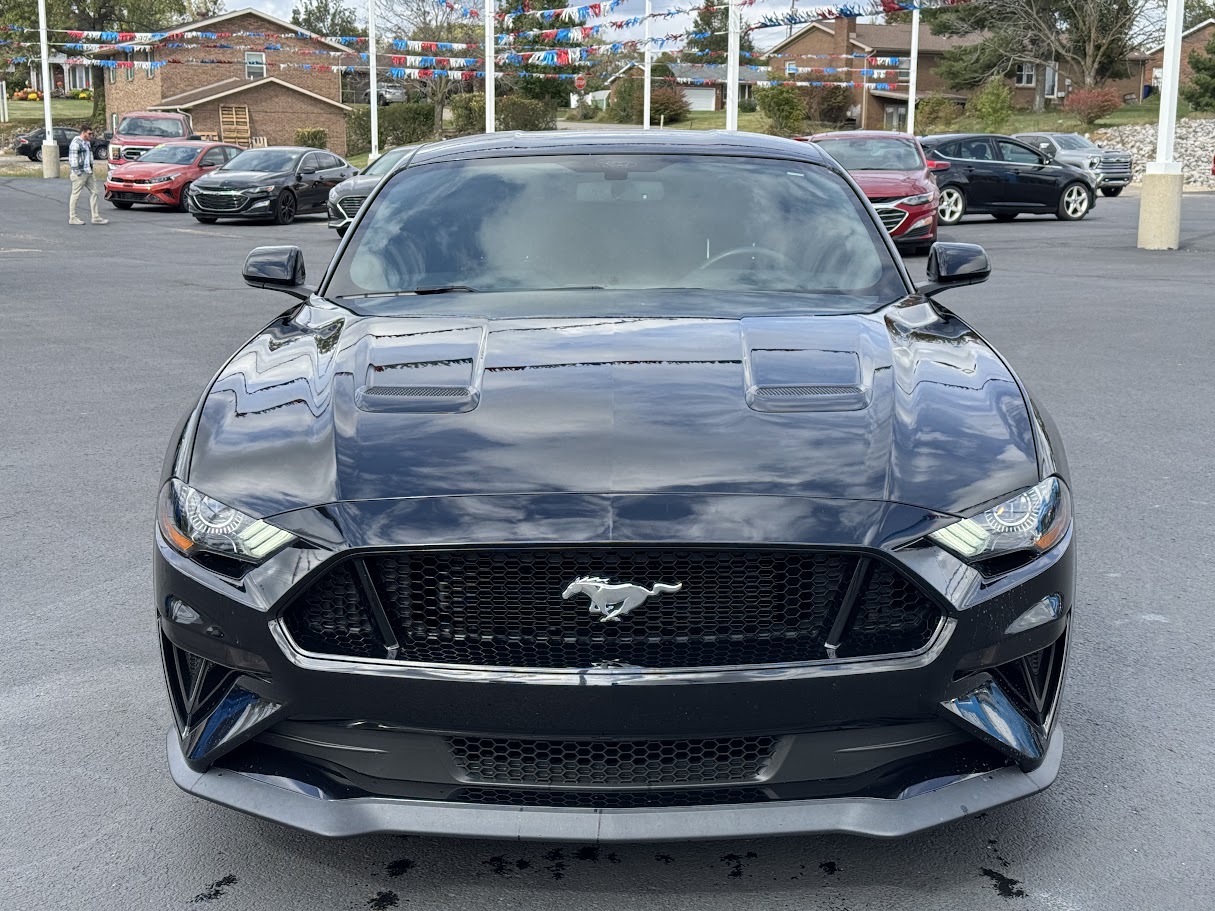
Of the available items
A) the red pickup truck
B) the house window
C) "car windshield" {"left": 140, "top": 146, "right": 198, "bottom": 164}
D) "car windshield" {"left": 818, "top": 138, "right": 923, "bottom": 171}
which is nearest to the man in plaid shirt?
"car windshield" {"left": 140, "top": 146, "right": 198, "bottom": 164}

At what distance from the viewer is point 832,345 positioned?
3.46m

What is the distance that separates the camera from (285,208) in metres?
27.6

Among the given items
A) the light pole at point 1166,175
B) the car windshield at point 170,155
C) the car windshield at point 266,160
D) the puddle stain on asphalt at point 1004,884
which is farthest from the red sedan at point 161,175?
the puddle stain on asphalt at point 1004,884

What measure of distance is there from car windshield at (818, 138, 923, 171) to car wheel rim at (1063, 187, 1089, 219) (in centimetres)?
789

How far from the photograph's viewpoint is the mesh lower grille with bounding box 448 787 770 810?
2.72 meters

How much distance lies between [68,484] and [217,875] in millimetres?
3951

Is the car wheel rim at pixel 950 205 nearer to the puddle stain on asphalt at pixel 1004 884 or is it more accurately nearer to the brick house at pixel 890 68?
the puddle stain on asphalt at pixel 1004 884

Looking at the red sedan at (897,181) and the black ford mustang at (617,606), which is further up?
the red sedan at (897,181)

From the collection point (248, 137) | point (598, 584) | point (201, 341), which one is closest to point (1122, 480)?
point (598, 584)

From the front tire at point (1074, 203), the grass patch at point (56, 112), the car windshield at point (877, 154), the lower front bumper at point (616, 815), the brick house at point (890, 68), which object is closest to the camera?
the lower front bumper at point (616, 815)

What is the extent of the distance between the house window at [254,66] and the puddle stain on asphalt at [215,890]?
231 feet

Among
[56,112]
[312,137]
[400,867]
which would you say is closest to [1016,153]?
[400,867]

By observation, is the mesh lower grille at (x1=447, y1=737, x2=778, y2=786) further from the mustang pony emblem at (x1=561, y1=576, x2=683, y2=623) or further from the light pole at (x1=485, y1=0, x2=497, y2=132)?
the light pole at (x1=485, y1=0, x2=497, y2=132)

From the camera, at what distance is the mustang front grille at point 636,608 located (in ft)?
8.81
